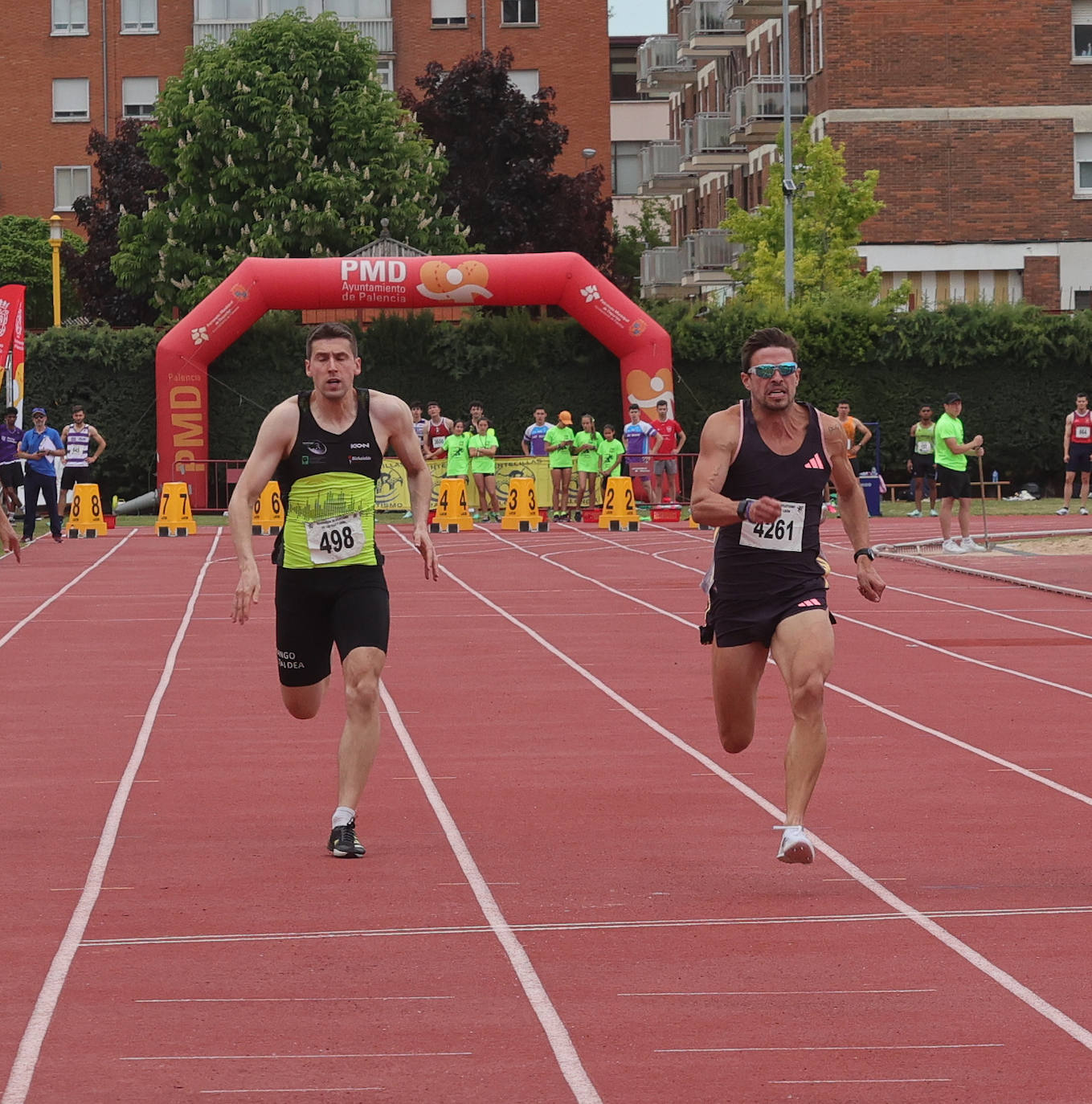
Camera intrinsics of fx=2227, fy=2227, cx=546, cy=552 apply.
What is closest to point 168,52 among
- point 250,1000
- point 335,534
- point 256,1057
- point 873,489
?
point 873,489

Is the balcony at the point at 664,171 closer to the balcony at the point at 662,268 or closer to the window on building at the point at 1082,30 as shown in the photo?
the balcony at the point at 662,268

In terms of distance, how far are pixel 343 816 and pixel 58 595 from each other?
45.5 ft

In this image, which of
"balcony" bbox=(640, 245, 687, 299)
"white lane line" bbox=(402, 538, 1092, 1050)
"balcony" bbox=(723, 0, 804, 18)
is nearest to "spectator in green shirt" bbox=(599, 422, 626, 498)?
"white lane line" bbox=(402, 538, 1092, 1050)

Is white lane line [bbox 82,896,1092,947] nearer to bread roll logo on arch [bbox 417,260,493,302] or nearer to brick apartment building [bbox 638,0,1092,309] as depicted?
bread roll logo on arch [bbox 417,260,493,302]

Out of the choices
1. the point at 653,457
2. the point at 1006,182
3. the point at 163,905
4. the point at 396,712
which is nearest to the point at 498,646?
the point at 396,712

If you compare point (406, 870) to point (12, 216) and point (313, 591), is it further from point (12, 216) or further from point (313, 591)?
point (12, 216)

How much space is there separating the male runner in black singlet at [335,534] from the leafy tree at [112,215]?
4991cm

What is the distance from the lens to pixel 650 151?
6800 cm

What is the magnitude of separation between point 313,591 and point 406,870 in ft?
3.74

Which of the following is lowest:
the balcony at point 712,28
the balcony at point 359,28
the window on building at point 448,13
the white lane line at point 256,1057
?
the white lane line at point 256,1057

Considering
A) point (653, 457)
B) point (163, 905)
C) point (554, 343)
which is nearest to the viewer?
point (163, 905)

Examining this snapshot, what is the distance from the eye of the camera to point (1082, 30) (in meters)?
52.3

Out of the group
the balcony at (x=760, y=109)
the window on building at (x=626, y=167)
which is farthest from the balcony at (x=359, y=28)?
the window on building at (x=626, y=167)

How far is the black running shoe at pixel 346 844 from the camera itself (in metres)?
7.99
